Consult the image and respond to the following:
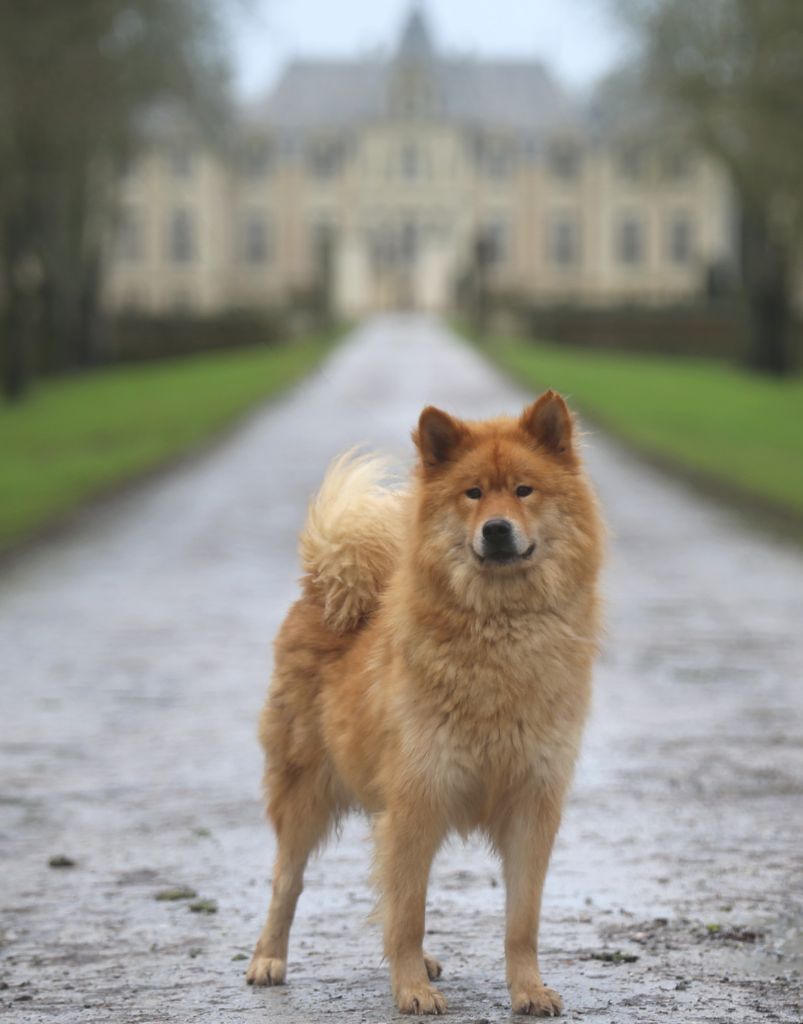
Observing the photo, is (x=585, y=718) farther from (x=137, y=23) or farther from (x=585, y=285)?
(x=585, y=285)

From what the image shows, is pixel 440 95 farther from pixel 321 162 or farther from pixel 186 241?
pixel 186 241

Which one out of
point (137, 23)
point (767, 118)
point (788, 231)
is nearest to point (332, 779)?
point (767, 118)

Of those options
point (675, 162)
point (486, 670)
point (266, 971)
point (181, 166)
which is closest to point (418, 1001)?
point (266, 971)

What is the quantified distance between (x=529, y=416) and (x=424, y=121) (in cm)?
11832

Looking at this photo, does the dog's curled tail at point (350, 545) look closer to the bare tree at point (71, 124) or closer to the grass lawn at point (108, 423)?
the grass lawn at point (108, 423)

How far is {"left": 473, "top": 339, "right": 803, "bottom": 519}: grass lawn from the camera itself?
24.7 meters

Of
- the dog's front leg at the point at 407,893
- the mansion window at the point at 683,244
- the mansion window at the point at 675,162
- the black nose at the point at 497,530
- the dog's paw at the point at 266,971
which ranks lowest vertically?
the dog's paw at the point at 266,971

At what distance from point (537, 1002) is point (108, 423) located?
94.5 feet

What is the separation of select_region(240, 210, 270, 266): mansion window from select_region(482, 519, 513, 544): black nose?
384 feet

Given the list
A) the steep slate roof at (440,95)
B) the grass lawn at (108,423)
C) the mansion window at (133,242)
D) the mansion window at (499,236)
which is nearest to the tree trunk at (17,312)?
the grass lawn at (108,423)

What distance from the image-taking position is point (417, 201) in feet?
396

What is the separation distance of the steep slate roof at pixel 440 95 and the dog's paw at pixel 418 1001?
119397 millimetres

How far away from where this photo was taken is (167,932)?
6.31 metres

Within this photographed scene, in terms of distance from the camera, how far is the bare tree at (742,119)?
37.2 m
